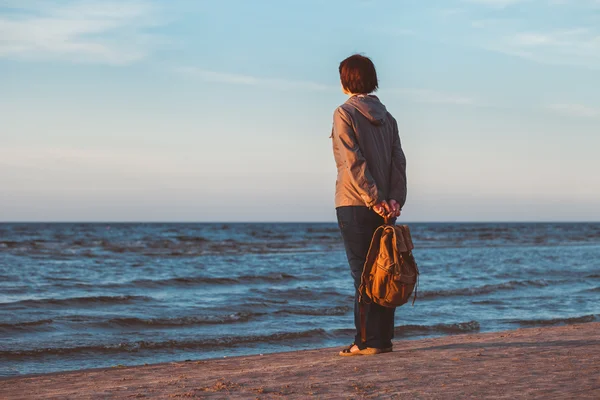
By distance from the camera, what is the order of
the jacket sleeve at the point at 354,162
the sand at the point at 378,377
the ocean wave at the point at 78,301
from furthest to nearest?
the ocean wave at the point at 78,301
the jacket sleeve at the point at 354,162
the sand at the point at 378,377

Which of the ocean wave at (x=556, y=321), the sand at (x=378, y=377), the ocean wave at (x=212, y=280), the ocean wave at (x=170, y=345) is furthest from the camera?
the ocean wave at (x=212, y=280)

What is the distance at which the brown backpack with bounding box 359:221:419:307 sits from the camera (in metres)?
4.50

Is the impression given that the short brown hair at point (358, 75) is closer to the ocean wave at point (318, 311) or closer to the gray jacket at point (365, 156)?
the gray jacket at point (365, 156)

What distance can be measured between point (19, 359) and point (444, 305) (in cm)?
642

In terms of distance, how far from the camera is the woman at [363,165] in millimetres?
4531

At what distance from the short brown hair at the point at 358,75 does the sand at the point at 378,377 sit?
181 centimetres

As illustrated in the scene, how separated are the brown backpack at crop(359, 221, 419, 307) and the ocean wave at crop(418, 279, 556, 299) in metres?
7.31

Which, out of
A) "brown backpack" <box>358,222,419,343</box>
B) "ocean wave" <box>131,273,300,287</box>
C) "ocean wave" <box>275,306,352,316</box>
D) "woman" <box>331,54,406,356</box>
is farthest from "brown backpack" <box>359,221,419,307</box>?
"ocean wave" <box>131,273,300,287</box>

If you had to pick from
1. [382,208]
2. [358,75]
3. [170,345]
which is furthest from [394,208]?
[170,345]

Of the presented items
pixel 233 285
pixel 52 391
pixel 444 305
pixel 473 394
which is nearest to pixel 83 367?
pixel 52 391

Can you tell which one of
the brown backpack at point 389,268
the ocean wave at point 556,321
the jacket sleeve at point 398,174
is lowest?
the ocean wave at point 556,321

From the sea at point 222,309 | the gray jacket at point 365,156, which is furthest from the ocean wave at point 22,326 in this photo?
the gray jacket at point 365,156

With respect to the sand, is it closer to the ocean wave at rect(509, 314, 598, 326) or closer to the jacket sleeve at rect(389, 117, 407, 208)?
the jacket sleeve at rect(389, 117, 407, 208)

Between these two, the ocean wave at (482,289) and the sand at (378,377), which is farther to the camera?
the ocean wave at (482,289)
